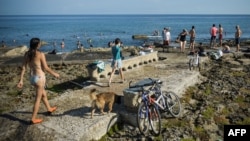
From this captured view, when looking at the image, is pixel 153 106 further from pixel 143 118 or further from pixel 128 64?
pixel 128 64

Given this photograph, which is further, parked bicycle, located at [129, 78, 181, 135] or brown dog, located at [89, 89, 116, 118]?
brown dog, located at [89, 89, 116, 118]

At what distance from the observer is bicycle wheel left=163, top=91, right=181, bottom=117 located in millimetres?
9770

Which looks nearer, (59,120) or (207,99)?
(59,120)

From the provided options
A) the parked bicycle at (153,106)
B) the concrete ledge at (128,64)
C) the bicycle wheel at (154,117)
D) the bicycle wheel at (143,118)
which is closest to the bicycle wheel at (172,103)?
the parked bicycle at (153,106)

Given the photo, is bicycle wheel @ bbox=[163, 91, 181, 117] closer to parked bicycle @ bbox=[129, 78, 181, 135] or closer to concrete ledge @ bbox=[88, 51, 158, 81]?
parked bicycle @ bbox=[129, 78, 181, 135]

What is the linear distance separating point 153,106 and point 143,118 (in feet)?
1.57

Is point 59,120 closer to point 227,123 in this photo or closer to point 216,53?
point 227,123

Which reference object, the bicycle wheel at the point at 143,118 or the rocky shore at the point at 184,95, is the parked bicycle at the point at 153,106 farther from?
the rocky shore at the point at 184,95

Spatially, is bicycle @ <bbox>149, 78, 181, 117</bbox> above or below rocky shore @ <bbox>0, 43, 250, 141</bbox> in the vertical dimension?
above

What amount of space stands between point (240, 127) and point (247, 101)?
3197 millimetres

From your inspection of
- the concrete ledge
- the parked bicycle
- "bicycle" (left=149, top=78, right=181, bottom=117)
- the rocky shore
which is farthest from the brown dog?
the concrete ledge

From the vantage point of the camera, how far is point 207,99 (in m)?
12.4

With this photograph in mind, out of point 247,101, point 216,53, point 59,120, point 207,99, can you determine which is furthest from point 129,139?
point 216,53

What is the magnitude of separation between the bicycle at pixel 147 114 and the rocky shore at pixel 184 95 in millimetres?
353
